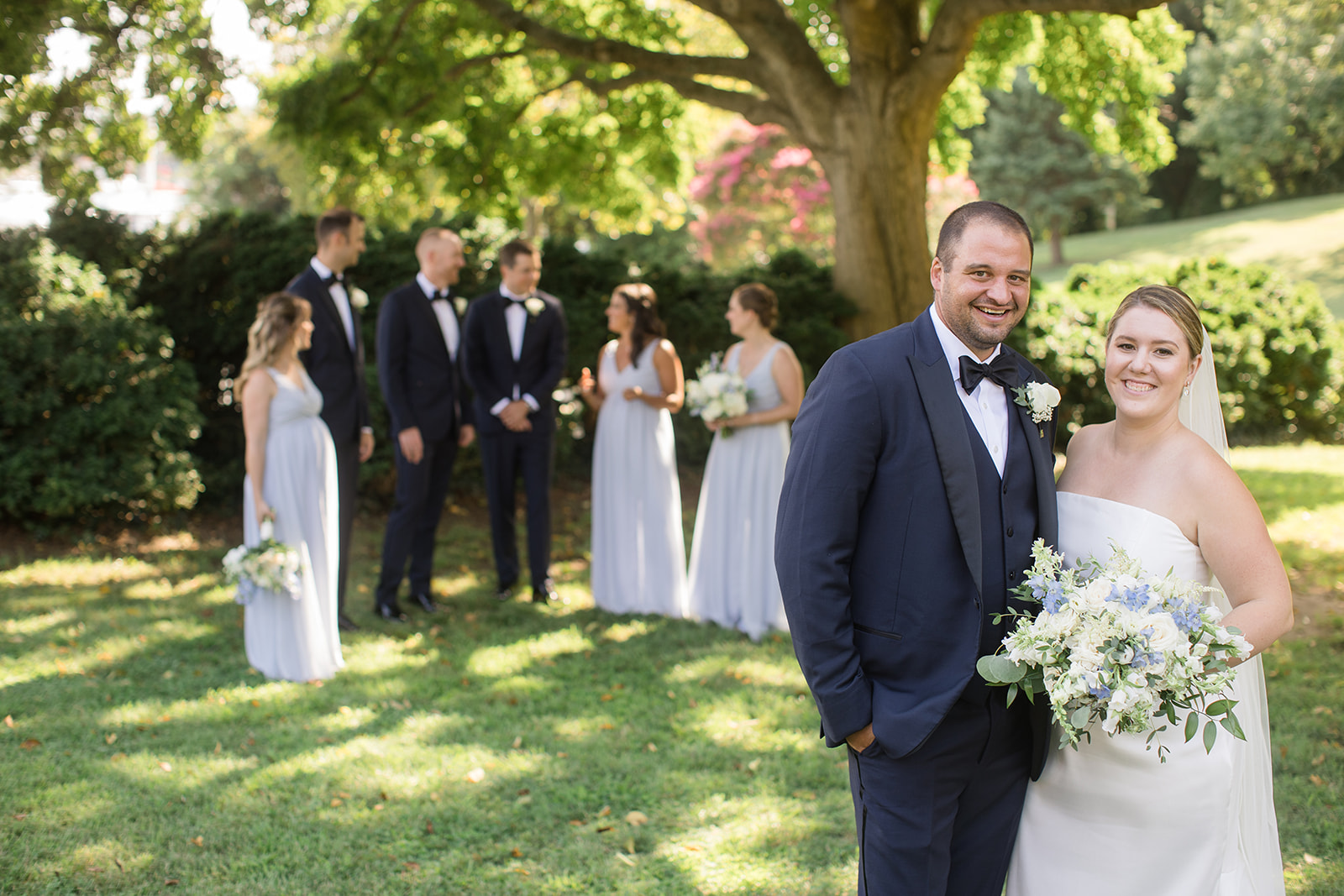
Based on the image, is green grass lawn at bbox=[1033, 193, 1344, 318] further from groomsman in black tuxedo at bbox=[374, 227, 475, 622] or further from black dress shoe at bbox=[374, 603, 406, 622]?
black dress shoe at bbox=[374, 603, 406, 622]

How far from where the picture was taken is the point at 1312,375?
16.3 meters

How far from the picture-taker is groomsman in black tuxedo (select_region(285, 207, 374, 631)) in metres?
7.23

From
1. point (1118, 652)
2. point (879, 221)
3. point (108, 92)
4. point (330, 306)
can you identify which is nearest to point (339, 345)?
point (330, 306)

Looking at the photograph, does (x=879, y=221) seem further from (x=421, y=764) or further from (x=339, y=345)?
(x=421, y=764)

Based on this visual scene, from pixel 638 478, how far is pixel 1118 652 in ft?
19.4

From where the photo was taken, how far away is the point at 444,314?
26.2 feet

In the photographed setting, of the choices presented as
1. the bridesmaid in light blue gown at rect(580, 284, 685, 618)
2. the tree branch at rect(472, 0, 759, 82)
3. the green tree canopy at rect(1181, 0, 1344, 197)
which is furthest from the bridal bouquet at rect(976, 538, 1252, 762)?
the green tree canopy at rect(1181, 0, 1344, 197)

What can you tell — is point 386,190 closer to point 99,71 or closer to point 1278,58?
point 99,71

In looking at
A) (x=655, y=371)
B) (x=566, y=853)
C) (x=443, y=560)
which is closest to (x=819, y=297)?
(x=655, y=371)

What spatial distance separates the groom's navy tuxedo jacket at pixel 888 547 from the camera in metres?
2.62

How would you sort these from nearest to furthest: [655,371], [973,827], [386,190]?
[973,827] → [655,371] → [386,190]

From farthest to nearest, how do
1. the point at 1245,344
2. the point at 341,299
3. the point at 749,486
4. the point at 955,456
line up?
the point at 1245,344 < the point at 749,486 < the point at 341,299 < the point at 955,456

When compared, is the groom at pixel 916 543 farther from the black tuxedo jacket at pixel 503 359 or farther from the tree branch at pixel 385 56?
the tree branch at pixel 385 56

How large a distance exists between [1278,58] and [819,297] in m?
29.1
